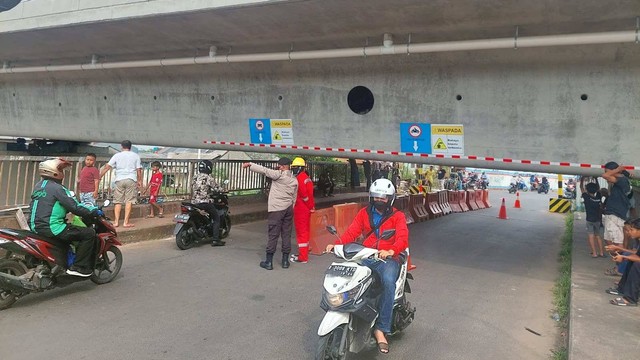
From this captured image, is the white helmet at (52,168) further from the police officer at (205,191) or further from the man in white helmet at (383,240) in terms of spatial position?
the man in white helmet at (383,240)

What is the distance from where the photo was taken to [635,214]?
32.5 ft

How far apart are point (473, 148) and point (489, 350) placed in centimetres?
408

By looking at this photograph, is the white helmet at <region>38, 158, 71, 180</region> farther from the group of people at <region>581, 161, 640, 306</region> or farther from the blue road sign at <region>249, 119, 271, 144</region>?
the group of people at <region>581, 161, 640, 306</region>

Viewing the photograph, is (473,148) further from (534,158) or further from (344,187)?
(344,187)

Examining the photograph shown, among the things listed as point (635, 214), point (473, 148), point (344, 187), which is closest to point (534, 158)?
point (473, 148)

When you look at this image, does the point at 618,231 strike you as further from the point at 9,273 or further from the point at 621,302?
the point at 9,273

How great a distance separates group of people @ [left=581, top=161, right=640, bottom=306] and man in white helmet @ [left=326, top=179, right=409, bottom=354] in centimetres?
316

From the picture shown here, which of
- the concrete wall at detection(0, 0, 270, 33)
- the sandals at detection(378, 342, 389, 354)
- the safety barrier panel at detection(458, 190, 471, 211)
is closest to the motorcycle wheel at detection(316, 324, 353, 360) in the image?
the sandals at detection(378, 342, 389, 354)

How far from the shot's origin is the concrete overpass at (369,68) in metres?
6.17

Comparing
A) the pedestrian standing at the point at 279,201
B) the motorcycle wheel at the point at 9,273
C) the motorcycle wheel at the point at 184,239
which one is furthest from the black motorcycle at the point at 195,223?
the motorcycle wheel at the point at 9,273

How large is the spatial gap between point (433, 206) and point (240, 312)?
12.1 meters

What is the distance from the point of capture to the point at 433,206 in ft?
51.6

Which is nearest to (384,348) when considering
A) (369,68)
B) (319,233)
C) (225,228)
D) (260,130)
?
(319,233)

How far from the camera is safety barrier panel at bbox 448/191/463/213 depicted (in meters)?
17.9
